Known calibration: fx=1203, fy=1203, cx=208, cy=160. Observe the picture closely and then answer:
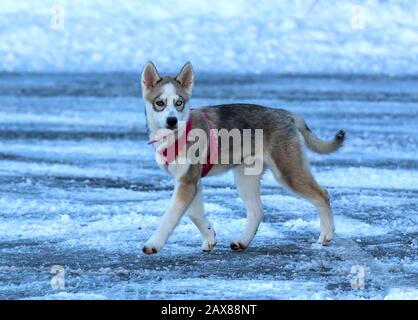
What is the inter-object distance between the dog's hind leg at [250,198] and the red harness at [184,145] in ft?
1.26

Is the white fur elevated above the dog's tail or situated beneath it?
elevated above

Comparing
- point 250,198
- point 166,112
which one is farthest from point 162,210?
point 166,112

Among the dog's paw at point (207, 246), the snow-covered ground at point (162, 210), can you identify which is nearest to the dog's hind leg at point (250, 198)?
the snow-covered ground at point (162, 210)

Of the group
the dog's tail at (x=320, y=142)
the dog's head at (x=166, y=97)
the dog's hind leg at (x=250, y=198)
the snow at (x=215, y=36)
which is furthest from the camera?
the snow at (x=215, y=36)

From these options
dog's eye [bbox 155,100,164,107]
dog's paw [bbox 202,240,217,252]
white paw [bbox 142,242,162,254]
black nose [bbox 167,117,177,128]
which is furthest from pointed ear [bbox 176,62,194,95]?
white paw [bbox 142,242,162,254]

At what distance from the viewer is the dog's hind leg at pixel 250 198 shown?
8.61 metres

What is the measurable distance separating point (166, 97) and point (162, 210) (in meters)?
1.89

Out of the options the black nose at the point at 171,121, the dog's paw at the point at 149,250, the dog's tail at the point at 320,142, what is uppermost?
the black nose at the point at 171,121

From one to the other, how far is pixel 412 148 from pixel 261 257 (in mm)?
6106

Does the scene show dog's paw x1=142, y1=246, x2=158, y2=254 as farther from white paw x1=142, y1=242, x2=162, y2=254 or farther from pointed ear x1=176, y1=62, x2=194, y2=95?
pointed ear x1=176, y1=62, x2=194, y2=95

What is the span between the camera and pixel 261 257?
8.14 meters

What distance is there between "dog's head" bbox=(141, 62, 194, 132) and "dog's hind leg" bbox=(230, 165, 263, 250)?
0.77m

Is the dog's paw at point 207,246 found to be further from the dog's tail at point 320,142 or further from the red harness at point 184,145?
the dog's tail at point 320,142

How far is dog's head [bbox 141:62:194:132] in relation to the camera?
26.6 feet
